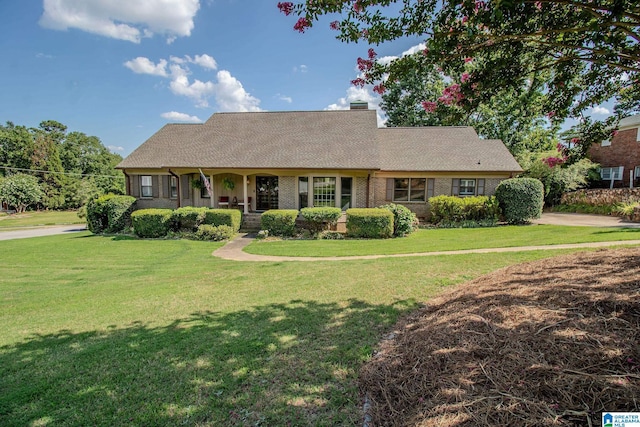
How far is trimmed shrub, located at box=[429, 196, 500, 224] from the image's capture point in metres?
15.9

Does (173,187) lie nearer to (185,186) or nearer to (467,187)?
(185,186)

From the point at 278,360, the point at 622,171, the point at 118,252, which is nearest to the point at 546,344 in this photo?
the point at 278,360

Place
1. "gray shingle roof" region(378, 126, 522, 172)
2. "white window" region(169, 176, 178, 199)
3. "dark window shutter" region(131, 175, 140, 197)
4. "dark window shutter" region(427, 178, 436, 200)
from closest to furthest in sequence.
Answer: "gray shingle roof" region(378, 126, 522, 172) < "dark window shutter" region(427, 178, 436, 200) < "white window" region(169, 176, 178, 199) < "dark window shutter" region(131, 175, 140, 197)

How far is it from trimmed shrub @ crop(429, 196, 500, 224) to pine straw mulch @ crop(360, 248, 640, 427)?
40.2 ft

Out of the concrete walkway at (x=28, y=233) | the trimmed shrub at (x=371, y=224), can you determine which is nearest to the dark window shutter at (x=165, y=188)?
the concrete walkway at (x=28, y=233)

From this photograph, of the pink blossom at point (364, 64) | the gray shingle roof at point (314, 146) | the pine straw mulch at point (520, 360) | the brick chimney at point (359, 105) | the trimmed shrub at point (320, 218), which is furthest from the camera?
the brick chimney at point (359, 105)

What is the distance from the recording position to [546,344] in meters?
2.67

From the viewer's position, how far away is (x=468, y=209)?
1592 centimetres

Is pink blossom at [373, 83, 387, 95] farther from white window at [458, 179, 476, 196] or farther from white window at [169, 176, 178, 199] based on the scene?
white window at [169, 176, 178, 199]

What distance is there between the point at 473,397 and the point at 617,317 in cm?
170

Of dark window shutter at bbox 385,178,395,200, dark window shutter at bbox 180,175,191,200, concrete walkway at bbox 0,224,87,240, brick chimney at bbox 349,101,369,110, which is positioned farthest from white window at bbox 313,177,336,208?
concrete walkway at bbox 0,224,87,240

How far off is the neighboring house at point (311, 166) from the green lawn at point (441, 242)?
4.92 metres

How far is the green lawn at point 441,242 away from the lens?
401 inches

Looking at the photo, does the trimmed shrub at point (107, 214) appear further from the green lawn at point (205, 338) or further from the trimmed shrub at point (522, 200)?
the trimmed shrub at point (522, 200)
